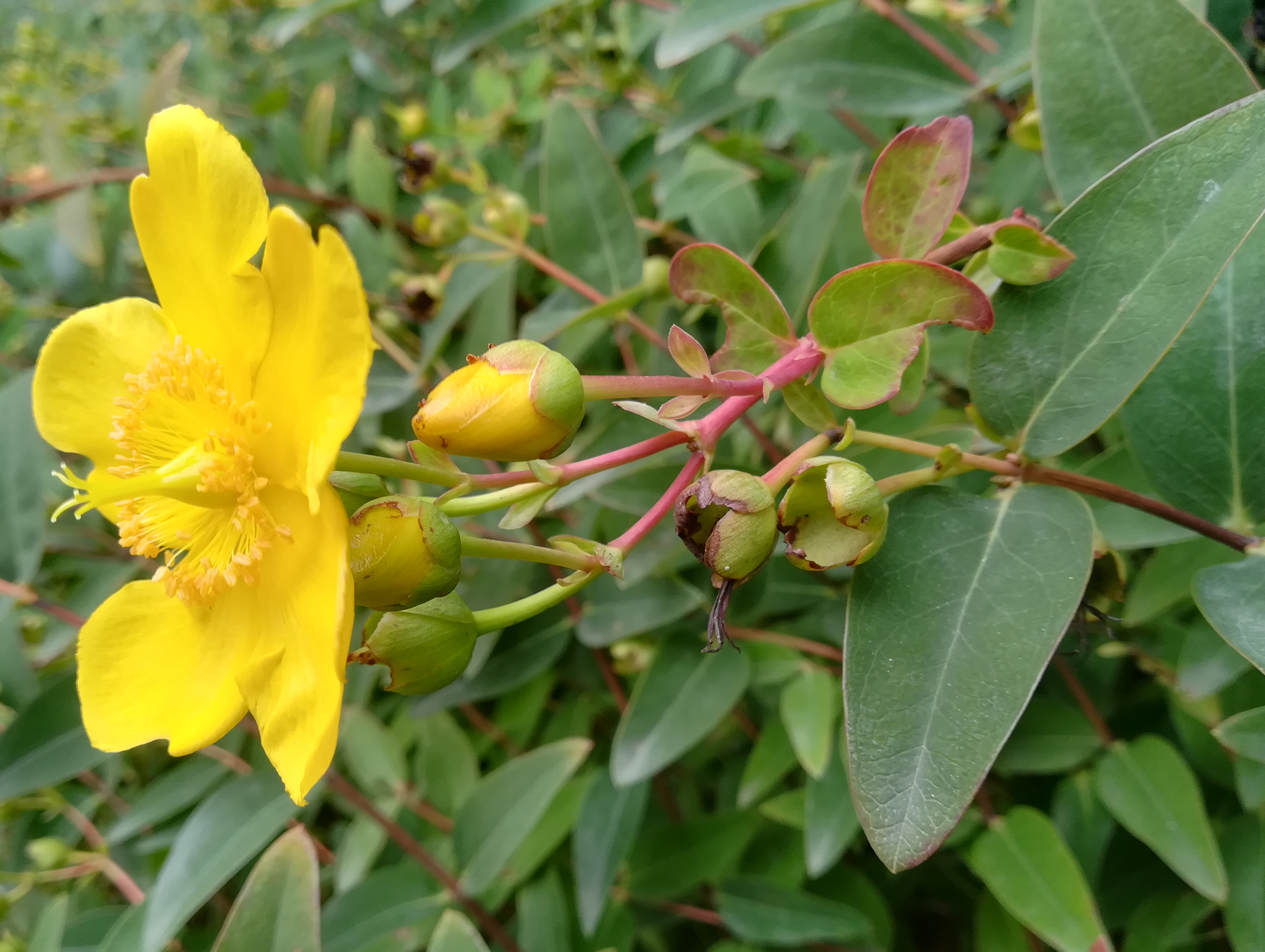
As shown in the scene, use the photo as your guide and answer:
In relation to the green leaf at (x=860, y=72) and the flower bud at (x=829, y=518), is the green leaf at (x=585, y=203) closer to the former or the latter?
the green leaf at (x=860, y=72)

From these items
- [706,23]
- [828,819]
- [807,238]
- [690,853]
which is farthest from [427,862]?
[706,23]

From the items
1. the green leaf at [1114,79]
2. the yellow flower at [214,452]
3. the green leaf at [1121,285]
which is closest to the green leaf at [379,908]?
the yellow flower at [214,452]

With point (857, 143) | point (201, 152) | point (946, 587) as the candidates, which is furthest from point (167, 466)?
point (857, 143)

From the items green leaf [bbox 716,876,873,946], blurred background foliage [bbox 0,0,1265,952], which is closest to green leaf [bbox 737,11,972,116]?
blurred background foliage [bbox 0,0,1265,952]

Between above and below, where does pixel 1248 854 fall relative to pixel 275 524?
below

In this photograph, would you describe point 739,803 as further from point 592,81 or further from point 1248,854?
point 592,81

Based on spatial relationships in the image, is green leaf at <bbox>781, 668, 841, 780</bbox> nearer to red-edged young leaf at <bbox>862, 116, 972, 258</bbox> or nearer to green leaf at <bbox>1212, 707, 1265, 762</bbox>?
green leaf at <bbox>1212, 707, 1265, 762</bbox>
